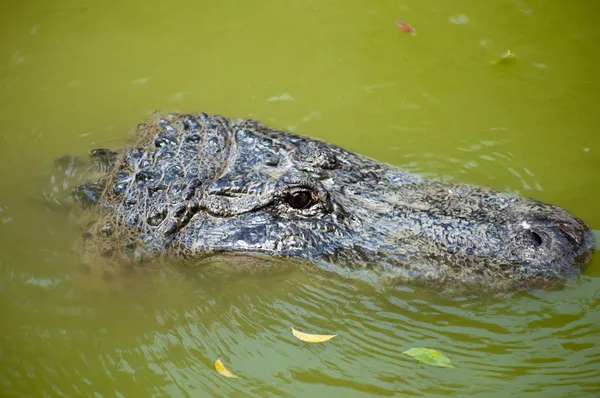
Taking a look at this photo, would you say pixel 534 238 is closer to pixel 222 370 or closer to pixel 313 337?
pixel 313 337

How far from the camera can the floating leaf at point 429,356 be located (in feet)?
11.5

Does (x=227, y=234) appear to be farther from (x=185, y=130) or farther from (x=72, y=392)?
(x=72, y=392)

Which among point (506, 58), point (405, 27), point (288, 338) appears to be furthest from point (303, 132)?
point (506, 58)

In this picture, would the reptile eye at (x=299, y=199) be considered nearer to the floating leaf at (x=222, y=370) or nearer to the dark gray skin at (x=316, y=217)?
the dark gray skin at (x=316, y=217)

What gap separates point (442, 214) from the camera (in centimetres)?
380

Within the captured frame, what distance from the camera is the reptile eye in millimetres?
3703

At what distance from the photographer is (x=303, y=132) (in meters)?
5.49

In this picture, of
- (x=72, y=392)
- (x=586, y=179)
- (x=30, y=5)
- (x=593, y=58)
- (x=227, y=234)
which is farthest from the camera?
(x=30, y=5)

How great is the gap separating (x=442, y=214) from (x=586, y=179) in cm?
203

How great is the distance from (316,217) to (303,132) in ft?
6.15

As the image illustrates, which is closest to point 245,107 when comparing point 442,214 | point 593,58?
point 442,214

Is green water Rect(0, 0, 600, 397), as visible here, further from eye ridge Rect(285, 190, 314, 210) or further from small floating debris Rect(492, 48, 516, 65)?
eye ridge Rect(285, 190, 314, 210)

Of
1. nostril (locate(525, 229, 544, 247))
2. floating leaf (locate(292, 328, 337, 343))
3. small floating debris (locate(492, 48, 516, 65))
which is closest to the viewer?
nostril (locate(525, 229, 544, 247))

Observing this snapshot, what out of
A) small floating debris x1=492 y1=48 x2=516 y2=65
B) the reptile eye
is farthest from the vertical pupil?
small floating debris x1=492 y1=48 x2=516 y2=65
